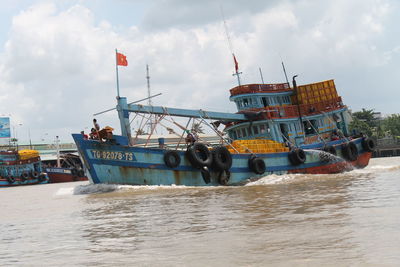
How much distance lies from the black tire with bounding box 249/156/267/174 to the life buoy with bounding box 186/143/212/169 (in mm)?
2415

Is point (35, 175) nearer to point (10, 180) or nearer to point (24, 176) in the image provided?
point (24, 176)

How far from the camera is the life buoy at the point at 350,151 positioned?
970 inches

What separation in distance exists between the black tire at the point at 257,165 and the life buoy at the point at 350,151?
259 inches

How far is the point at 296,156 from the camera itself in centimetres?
2197

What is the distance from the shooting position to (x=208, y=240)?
634 cm

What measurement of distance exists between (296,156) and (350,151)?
179 inches

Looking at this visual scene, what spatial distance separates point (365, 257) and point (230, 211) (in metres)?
5.09

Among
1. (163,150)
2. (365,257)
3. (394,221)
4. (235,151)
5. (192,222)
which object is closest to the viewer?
(365,257)

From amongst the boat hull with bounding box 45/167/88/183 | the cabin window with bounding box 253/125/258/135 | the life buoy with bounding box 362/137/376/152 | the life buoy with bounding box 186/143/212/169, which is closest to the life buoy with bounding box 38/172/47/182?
the boat hull with bounding box 45/167/88/183

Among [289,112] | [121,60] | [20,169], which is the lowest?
[289,112]

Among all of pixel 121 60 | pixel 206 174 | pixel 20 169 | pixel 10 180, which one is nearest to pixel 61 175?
pixel 20 169

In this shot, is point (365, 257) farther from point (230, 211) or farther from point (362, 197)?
point (362, 197)

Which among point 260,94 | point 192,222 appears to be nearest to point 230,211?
point 192,222

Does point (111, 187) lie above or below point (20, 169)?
below
